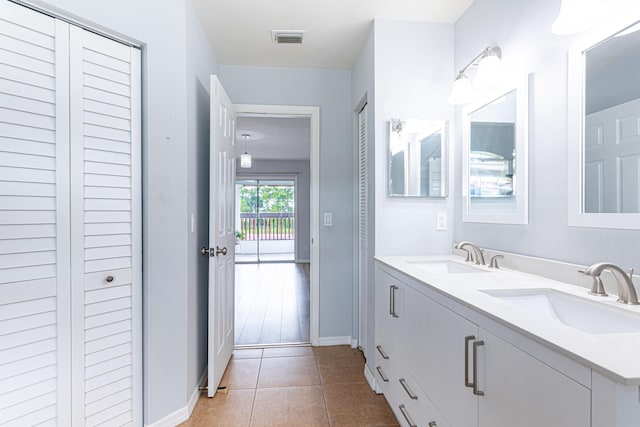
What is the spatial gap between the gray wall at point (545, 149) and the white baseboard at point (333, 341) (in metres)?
1.68

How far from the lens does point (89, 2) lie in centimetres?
149

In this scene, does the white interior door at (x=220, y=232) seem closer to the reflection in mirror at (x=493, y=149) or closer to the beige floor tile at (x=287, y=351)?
the beige floor tile at (x=287, y=351)

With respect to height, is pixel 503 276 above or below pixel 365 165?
below

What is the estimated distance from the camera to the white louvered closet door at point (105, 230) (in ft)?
4.90

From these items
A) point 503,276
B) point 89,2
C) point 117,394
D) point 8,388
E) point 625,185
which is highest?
point 89,2

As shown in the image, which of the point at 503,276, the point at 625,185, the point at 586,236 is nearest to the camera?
the point at 625,185

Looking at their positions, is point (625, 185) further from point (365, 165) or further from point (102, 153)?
point (102, 153)

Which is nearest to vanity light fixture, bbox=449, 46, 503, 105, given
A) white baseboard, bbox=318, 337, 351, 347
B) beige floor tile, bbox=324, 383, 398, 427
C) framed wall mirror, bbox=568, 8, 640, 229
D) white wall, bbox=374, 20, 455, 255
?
white wall, bbox=374, 20, 455, 255

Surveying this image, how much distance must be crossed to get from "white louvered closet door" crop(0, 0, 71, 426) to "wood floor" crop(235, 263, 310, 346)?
5.59 ft

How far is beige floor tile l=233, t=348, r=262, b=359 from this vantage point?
8.88ft

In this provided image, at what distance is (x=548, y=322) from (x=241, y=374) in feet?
7.12

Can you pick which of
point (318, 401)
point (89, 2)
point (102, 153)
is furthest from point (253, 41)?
point (318, 401)

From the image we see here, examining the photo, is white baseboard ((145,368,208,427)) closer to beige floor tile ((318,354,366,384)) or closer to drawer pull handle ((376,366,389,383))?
beige floor tile ((318,354,366,384))

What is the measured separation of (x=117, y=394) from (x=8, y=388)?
17.6 inches
